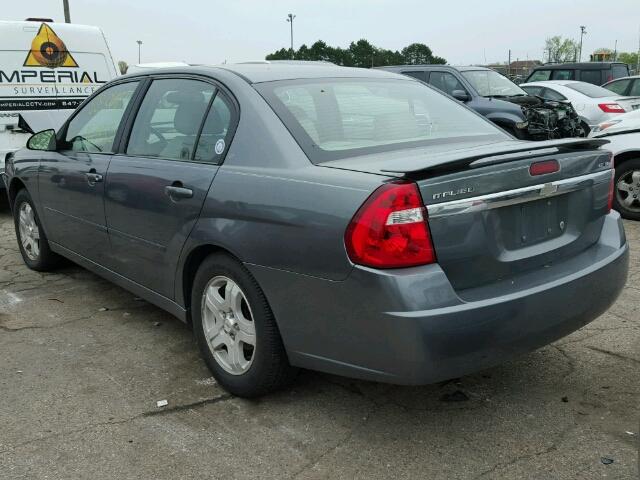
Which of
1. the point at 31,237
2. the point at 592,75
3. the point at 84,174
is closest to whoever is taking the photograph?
the point at 84,174

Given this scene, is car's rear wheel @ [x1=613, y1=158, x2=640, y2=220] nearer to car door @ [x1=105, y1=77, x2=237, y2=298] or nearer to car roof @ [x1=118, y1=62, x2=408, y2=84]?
car roof @ [x1=118, y1=62, x2=408, y2=84]

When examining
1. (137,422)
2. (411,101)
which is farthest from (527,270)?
(137,422)

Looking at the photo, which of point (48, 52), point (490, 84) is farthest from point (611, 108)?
point (48, 52)

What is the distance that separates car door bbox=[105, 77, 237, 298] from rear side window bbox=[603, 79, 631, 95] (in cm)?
1375

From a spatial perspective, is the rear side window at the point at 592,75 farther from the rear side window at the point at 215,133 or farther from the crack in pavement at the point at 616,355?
the rear side window at the point at 215,133

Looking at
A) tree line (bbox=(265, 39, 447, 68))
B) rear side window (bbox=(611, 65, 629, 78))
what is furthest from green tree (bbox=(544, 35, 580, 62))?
rear side window (bbox=(611, 65, 629, 78))

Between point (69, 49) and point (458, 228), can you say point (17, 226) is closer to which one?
point (69, 49)

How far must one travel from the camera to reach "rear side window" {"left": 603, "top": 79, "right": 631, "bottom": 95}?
14920 millimetres

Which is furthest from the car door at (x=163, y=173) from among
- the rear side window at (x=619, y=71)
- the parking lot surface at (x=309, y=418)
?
the rear side window at (x=619, y=71)

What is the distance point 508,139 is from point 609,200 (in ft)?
2.03

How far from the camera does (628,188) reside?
7.12 m

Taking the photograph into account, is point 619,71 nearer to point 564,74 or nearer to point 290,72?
point 564,74

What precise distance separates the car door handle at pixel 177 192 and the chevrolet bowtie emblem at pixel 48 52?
5859 mm

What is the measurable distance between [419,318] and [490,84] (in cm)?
1037
